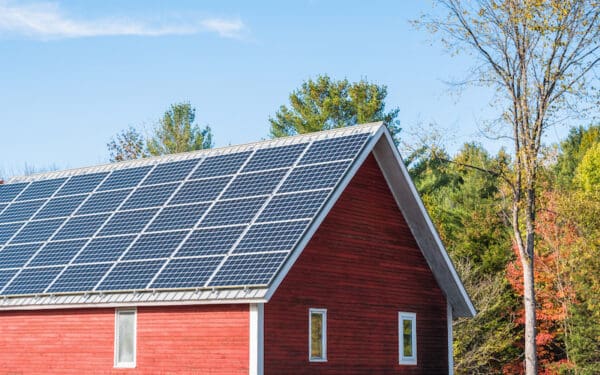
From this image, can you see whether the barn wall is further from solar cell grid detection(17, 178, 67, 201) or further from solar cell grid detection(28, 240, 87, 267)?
solar cell grid detection(17, 178, 67, 201)

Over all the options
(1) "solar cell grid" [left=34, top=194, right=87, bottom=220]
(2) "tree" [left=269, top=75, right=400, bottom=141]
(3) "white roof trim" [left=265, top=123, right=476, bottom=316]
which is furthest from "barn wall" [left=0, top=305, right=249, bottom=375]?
(2) "tree" [left=269, top=75, right=400, bottom=141]

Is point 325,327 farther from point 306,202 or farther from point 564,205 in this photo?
point 564,205

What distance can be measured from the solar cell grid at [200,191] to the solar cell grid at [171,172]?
1.01 m

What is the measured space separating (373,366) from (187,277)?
255 inches

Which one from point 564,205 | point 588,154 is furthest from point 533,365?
point 588,154

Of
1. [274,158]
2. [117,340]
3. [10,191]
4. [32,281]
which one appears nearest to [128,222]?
[32,281]

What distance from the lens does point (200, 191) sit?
99.9ft

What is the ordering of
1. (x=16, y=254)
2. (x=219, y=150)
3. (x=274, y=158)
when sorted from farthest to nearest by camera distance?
(x=219, y=150) < (x=16, y=254) < (x=274, y=158)

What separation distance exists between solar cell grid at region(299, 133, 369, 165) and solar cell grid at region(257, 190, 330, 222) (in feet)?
5.71

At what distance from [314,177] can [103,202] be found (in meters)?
8.10

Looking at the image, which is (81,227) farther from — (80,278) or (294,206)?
(294,206)

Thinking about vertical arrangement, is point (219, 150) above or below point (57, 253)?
above

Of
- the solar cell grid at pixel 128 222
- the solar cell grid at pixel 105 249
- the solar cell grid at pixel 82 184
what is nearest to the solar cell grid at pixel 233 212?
the solar cell grid at pixel 128 222

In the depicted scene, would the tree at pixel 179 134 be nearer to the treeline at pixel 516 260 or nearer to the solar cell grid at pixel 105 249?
the treeline at pixel 516 260
